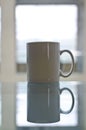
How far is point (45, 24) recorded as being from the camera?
279 centimetres

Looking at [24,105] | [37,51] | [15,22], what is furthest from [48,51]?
[15,22]

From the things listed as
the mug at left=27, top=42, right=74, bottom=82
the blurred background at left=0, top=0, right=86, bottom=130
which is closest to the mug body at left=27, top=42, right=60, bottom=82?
the mug at left=27, top=42, right=74, bottom=82

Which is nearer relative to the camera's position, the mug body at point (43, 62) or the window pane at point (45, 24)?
the mug body at point (43, 62)

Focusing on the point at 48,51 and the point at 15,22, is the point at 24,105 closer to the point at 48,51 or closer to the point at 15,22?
the point at 48,51

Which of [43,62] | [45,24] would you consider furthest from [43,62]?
[45,24]

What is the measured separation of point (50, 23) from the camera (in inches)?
110

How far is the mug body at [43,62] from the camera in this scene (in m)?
0.72

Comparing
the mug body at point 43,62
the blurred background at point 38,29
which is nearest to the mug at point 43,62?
the mug body at point 43,62

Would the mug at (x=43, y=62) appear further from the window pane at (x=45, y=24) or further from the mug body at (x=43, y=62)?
the window pane at (x=45, y=24)

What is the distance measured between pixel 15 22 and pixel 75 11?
62cm

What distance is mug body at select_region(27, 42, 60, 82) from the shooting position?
0.72 meters

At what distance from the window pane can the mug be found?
207 centimetres

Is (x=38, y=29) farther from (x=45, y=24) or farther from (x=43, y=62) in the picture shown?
(x=43, y=62)

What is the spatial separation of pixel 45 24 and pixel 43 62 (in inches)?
83.1
